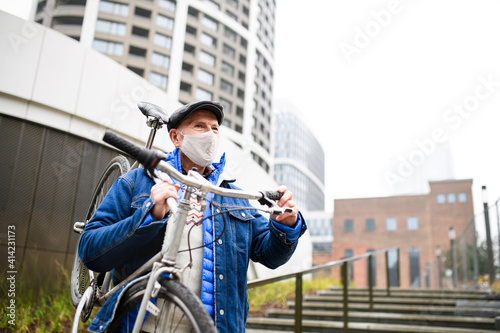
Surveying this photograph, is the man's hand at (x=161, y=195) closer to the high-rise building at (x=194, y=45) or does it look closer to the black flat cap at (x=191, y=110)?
the black flat cap at (x=191, y=110)

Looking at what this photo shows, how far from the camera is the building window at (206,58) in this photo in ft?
129

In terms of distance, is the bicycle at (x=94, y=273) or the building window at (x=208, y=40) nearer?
the bicycle at (x=94, y=273)

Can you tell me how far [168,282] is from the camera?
58.6 inches

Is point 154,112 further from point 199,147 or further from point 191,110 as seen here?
point 199,147

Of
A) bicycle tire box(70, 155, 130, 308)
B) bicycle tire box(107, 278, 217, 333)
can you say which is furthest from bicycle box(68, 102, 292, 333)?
bicycle tire box(70, 155, 130, 308)

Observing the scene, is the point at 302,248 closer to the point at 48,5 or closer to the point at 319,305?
the point at 319,305

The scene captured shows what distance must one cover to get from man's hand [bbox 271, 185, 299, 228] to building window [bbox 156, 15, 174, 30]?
38.1 metres

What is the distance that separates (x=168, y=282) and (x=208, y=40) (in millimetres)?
40784

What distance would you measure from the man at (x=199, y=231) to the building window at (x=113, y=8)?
37.6 meters

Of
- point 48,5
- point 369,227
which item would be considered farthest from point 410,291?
point 48,5

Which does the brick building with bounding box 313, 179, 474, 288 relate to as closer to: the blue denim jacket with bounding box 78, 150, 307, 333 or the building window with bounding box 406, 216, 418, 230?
the building window with bounding box 406, 216, 418, 230

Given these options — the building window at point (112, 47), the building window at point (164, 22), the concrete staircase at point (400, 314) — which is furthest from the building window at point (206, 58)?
the concrete staircase at point (400, 314)

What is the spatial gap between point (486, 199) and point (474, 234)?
1.51m

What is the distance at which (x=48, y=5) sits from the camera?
35844mm
